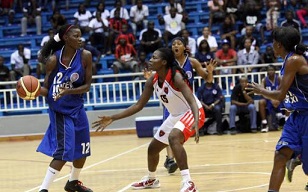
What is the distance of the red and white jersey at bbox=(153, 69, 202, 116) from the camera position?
8602 millimetres

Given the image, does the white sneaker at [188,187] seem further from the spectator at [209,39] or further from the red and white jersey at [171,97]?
the spectator at [209,39]

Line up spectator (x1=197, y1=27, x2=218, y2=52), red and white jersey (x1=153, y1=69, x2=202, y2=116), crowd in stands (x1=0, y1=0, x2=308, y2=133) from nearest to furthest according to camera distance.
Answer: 1. red and white jersey (x1=153, y1=69, x2=202, y2=116)
2. crowd in stands (x1=0, y1=0, x2=308, y2=133)
3. spectator (x1=197, y1=27, x2=218, y2=52)

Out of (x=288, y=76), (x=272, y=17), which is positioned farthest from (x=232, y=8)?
(x=288, y=76)

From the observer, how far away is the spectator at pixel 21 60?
20.0 m

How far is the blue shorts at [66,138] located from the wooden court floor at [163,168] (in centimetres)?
94

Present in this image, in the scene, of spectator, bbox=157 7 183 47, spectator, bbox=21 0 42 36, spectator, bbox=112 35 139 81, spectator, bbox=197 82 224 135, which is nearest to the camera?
spectator, bbox=197 82 224 135

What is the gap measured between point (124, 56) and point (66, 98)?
11625 mm

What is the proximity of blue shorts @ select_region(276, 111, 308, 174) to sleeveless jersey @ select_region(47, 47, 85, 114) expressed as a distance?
8.10 ft

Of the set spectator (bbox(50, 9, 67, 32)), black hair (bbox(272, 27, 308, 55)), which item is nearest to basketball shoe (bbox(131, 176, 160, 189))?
black hair (bbox(272, 27, 308, 55))

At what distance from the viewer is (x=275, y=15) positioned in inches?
786

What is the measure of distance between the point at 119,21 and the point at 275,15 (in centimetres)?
449

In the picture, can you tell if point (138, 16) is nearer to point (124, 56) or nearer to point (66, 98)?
point (124, 56)

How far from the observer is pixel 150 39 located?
20.0m

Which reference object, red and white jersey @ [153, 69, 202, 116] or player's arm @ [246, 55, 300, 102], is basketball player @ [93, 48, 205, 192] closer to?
red and white jersey @ [153, 69, 202, 116]
